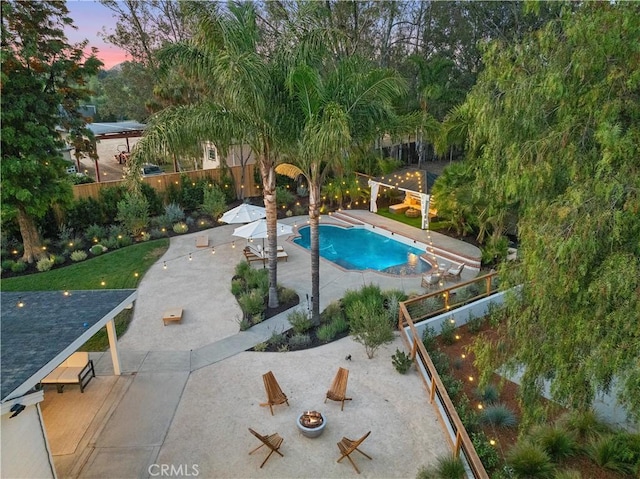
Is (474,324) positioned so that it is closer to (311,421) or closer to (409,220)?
(311,421)

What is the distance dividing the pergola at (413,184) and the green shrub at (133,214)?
11.1 meters

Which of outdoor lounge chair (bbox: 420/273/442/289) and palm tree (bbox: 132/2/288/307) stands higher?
palm tree (bbox: 132/2/288/307)

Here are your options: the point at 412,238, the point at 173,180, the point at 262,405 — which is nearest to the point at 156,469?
the point at 262,405

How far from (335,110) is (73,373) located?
778 centimetres

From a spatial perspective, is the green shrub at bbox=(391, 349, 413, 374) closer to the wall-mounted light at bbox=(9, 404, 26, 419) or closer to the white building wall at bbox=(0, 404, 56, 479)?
the white building wall at bbox=(0, 404, 56, 479)

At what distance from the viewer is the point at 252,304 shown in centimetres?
1244

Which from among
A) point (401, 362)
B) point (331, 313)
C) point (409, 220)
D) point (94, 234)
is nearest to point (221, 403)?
point (401, 362)

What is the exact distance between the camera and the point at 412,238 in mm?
18844

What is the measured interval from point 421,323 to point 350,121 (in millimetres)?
5590

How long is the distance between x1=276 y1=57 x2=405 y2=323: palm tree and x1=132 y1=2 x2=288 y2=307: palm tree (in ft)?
2.30

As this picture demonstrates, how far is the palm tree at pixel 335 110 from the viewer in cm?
910

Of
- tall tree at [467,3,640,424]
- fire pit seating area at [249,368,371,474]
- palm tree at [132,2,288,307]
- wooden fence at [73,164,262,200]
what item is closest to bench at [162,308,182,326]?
fire pit seating area at [249,368,371,474]

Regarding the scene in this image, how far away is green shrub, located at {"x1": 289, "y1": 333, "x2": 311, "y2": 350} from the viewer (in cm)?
1088

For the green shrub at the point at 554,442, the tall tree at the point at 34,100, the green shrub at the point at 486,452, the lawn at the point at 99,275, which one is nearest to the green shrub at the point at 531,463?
the green shrub at the point at 486,452
